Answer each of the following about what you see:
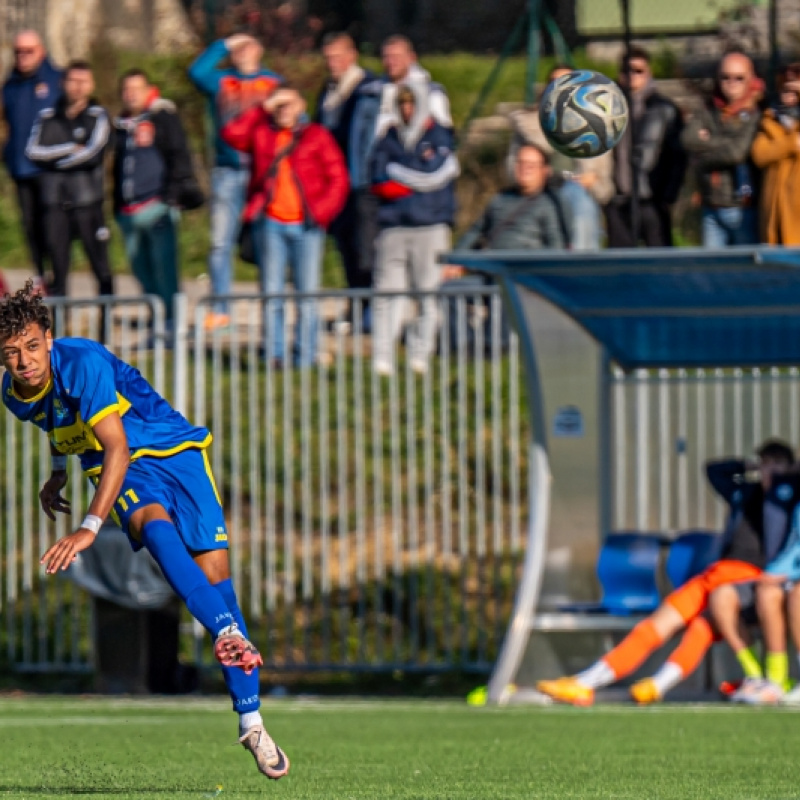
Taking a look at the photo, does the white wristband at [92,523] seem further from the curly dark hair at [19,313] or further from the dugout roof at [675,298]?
the dugout roof at [675,298]

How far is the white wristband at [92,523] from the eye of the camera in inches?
290

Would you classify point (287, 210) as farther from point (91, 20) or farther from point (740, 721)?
point (91, 20)

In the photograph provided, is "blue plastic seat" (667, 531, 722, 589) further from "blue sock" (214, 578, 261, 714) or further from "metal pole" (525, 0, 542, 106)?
"metal pole" (525, 0, 542, 106)

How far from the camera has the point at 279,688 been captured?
14.8m

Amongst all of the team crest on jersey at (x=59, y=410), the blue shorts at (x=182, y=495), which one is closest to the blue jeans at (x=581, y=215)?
the blue shorts at (x=182, y=495)

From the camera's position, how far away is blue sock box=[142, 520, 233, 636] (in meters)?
7.60

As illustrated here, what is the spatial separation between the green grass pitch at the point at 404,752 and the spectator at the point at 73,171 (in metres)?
4.63

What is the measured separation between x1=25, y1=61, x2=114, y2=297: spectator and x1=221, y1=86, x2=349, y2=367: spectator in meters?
1.07

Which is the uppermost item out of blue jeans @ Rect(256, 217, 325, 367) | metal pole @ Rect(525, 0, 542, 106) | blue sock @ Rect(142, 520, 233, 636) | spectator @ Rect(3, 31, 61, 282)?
metal pole @ Rect(525, 0, 542, 106)

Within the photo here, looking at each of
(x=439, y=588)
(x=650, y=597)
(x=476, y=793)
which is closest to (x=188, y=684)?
(x=439, y=588)

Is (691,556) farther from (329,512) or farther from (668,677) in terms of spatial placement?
(329,512)

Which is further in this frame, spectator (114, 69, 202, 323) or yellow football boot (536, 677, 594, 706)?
spectator (114, 69, 202, 323)

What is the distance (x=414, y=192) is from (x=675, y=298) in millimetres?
3752

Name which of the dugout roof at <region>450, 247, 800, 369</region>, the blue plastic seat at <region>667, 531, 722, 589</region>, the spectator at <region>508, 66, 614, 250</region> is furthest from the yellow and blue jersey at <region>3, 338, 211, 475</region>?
the spectator at <region>508, 66, 614, 250</region>
